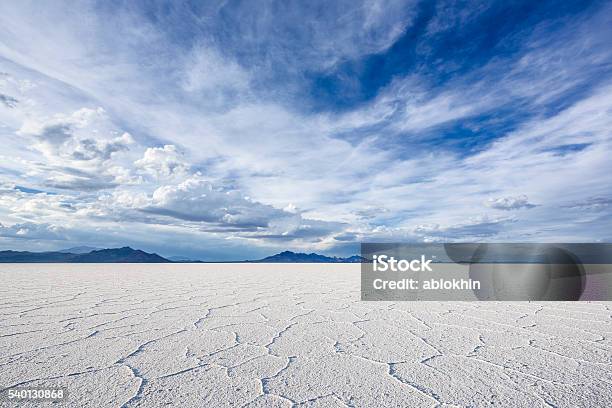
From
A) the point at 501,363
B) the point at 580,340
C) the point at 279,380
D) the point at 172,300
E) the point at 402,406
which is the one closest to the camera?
the point at 402,406

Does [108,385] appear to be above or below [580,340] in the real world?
below

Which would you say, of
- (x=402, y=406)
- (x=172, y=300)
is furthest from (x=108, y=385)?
(x=172, y=300)

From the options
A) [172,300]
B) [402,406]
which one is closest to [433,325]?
[402,406]

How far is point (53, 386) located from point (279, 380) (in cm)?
115

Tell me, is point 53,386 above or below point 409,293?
below

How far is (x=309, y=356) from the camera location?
7.41 feet

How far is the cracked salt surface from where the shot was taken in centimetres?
167

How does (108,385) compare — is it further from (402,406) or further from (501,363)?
(501,363)

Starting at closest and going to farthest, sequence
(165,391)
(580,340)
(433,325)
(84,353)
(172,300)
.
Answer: (165,391) < (84,353) < (580,340) < (433,325) < (172,300)

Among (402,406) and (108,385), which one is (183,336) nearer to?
(108,385)

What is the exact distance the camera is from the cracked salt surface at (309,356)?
167 cm

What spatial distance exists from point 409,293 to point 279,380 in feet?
14.1

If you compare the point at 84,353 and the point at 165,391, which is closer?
the point at 165,391

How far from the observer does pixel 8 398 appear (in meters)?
1.63
